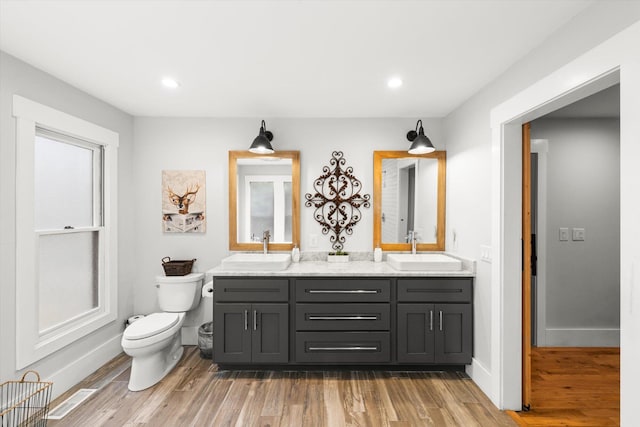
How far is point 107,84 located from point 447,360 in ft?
11.6

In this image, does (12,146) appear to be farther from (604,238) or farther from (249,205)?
(604,238)

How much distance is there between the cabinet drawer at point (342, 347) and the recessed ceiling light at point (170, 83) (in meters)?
2.22

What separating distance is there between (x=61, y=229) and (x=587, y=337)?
16.4 ft

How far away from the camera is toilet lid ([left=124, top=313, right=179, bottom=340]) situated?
2533mm

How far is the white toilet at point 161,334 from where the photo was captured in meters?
2.54

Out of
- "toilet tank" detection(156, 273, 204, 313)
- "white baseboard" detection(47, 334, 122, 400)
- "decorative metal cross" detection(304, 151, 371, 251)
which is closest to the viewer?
"white baseboard" detection(47, 334, 122, 400)

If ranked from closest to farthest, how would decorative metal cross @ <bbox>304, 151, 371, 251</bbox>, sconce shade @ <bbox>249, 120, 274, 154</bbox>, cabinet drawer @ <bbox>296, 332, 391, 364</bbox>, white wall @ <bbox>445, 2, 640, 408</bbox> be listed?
white wall @ <bbox>445, 2, 640, 408</bbox>, cabinet drawer @ <bbox>296, 332, 391, 364</bbox>, sconce shade @ <bbox>249, 120, 274, 154</bbox>, decorative metal cross @ <bbox>304, 151, 371, 251</bbox>

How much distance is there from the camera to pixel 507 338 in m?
2.32

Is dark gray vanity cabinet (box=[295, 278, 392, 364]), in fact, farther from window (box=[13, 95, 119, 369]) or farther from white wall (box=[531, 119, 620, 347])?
white wall (box=[531, 119, 620, 347])

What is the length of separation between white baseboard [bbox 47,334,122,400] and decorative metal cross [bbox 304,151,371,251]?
7.45ft

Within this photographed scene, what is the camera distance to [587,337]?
11.1 feet

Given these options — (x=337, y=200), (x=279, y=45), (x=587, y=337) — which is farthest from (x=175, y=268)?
(x=587, y=337)

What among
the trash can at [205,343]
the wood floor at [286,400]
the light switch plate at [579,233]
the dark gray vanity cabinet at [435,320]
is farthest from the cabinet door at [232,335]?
the light switch plate at [579,233]

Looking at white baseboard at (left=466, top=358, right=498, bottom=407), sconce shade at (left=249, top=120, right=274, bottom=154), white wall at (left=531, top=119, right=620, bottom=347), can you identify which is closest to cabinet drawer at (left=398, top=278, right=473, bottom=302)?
white baseboard at (left=466, top=358, right=498, bottom=407)
